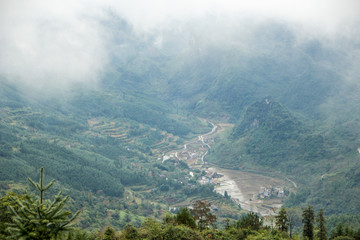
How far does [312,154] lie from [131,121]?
87128 millimetres

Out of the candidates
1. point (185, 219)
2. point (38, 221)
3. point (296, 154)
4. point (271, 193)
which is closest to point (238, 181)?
point (271, 193)

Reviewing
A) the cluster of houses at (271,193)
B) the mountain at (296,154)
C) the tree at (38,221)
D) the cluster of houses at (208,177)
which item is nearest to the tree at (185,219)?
the tree at (38,221)

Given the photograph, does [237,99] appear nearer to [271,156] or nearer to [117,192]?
[271,156]

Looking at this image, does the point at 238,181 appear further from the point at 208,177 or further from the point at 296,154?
the point at 296,154

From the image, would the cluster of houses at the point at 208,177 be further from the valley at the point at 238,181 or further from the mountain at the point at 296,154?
the mountain at the point at 296,154

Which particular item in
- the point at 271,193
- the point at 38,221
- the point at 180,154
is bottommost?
the point at 38,221

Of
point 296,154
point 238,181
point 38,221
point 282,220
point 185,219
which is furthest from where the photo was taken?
point 296,154

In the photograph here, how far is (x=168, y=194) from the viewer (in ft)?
298

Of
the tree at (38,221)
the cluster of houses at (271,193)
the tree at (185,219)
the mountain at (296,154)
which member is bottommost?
the tree at (38,221)

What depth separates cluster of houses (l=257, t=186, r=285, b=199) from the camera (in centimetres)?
8765

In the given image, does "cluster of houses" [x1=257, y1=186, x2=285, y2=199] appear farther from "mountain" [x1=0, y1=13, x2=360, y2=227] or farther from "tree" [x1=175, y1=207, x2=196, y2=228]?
"tree" [x1=175, y1=207, x2=196, y2=228]

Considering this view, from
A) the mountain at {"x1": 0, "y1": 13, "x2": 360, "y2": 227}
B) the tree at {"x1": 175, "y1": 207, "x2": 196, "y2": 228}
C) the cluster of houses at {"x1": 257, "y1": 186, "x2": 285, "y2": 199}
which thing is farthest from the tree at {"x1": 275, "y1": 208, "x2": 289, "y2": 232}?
the cluster of houses at {"x1": 257, "y1": 186, "x2": 285, "y2": 199}

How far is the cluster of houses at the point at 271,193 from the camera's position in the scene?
288 feet

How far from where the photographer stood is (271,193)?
291 ft
